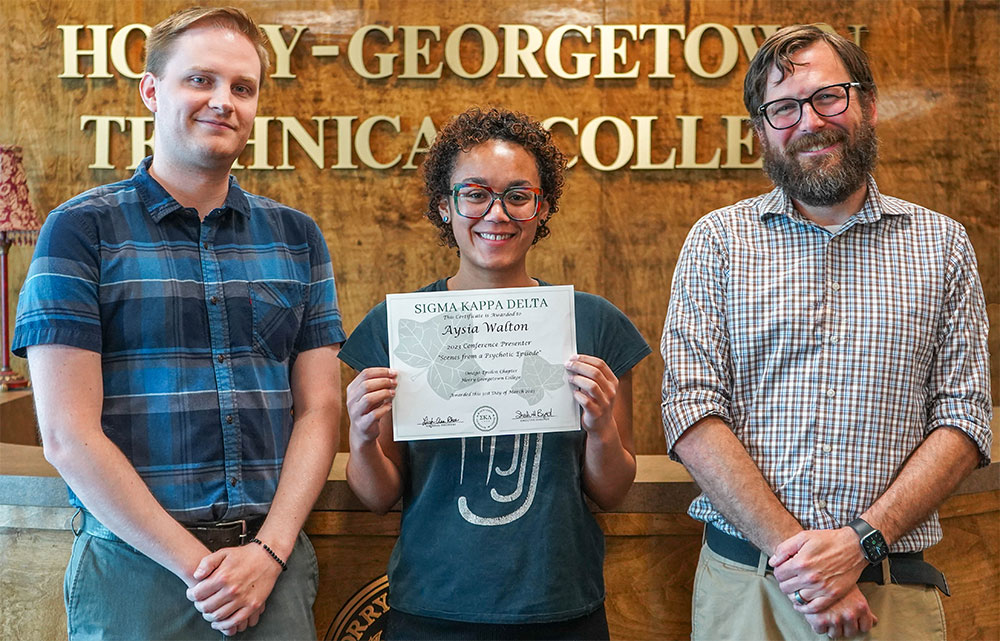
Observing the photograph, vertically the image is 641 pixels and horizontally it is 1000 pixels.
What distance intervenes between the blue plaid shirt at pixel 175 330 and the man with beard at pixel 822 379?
866 mm

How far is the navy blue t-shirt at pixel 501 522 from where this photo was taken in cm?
173

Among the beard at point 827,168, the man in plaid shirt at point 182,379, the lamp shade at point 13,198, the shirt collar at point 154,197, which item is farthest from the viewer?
the lamp shade at point 13,198

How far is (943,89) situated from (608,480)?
11.9 feet

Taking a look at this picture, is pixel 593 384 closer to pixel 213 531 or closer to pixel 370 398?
pixel 370 398

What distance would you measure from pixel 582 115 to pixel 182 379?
304cm

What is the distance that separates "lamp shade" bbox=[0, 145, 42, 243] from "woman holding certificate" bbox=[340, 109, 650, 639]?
3.13m

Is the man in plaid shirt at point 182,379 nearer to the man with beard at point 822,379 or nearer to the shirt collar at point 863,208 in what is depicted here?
the man with beard at point 822,379

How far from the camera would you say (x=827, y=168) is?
6.24 ft

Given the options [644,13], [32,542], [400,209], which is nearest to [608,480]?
[32,542]

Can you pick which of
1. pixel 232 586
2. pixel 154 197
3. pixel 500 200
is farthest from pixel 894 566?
pixel 154 197

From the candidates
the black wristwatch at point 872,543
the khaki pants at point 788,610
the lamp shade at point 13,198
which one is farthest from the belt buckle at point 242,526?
the lamp shade at point 13,198

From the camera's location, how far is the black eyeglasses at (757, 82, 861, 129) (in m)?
1.90

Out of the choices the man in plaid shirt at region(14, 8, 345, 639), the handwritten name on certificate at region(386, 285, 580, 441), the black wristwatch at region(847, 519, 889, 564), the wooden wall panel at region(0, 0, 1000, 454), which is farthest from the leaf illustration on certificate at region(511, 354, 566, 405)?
the wooden wall panel at region(0, 0, 1000, 454)
